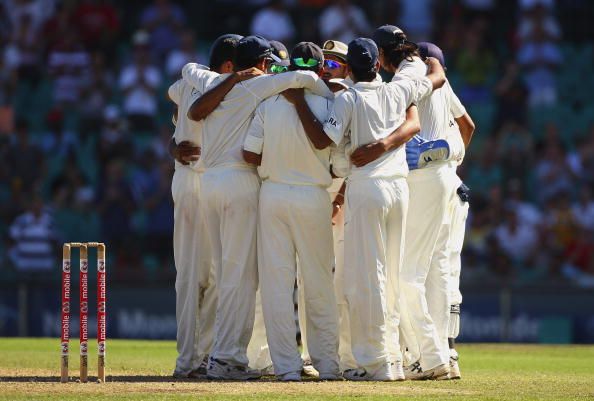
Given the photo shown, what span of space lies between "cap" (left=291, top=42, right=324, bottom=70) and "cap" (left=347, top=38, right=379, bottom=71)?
0.24m

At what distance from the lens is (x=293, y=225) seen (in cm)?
1003

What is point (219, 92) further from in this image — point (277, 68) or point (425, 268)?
point (425, 268)

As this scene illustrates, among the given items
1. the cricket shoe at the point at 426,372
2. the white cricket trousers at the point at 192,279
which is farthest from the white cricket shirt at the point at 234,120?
the cricket shoe at the point at 426,372

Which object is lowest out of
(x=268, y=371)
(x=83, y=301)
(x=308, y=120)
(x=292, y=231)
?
(x=268, y=371)

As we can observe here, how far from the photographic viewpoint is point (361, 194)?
9.96 m

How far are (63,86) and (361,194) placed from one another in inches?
518

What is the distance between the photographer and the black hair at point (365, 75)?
33.2 ft

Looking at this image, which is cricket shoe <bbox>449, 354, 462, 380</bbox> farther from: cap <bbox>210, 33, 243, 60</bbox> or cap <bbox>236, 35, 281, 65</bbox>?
cap <bbox>210, 33, 243, 60</bbox>

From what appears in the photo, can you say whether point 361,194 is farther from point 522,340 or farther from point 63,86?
point 63,86

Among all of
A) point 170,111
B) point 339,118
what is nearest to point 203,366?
point 339,118

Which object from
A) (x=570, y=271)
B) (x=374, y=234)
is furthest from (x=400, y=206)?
(x=570, y=271)

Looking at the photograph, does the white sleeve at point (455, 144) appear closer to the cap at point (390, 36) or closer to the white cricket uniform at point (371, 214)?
the white cricket uniform at point (371, 214)

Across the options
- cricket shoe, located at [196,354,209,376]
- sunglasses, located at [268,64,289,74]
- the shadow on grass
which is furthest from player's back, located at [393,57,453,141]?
cricket shoe, located at [196,354,209,376]

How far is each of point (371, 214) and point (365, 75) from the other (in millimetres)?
1041
